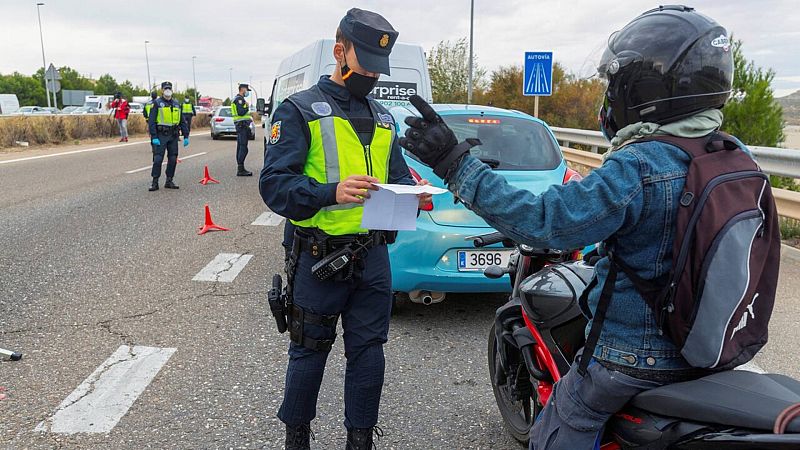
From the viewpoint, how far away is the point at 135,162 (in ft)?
58.0

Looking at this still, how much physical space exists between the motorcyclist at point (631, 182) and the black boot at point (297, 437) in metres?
1.40

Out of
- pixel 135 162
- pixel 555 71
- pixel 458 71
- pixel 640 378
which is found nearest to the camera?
pixel 640 378

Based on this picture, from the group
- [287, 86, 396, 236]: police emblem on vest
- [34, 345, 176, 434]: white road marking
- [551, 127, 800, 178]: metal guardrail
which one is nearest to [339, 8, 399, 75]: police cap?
[287, 86, 396, 236]: police emblem on vest

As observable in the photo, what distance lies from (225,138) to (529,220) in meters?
31.9

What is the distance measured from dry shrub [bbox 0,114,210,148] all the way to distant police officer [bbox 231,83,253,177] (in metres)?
10.7

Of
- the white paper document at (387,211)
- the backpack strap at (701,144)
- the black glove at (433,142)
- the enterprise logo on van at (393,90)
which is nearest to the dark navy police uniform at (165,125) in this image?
the enterprise logo on van at (393,90)

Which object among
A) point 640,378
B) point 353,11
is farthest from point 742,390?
point 353,11

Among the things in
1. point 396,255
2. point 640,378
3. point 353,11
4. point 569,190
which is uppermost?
point 353,11

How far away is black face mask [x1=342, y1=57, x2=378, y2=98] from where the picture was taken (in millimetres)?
2688

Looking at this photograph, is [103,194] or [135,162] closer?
[103,194]

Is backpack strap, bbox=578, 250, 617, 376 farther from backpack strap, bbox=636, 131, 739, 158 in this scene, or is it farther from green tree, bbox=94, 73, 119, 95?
green tree, bbox=94, 73, 119, 95

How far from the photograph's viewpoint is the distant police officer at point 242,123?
49.0 feet

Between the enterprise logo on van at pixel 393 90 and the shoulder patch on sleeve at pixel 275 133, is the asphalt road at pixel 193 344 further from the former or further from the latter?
the enterprise logo on van at pixel 393 90

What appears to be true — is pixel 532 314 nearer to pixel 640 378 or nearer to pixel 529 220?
pixel 640 378
